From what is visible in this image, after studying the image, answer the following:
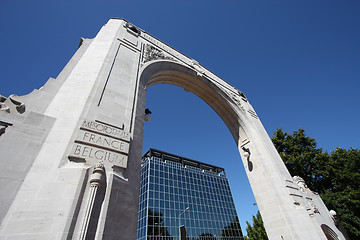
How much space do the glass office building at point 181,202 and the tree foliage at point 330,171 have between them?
16.9 metres

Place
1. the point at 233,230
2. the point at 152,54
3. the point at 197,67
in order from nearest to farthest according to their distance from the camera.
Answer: the point at 152,54 < the point at 197,67 < the point at 233,230

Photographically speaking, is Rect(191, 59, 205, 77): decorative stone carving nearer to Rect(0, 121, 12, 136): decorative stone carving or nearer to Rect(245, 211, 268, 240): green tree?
Rect(0, 121, 12, 136): decorative stone carving

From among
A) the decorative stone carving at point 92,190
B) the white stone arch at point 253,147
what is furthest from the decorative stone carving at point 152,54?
the decorative stone carving at point 92,190

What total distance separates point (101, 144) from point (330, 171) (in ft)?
60.4

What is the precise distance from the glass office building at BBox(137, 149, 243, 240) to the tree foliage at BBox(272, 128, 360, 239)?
666 inches

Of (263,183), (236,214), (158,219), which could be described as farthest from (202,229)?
(263,183)

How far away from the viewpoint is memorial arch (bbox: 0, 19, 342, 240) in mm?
2793

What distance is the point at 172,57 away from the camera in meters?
10.1

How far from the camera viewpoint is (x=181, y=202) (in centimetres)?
3209

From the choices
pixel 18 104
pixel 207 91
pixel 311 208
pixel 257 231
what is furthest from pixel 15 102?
pixel 257 231

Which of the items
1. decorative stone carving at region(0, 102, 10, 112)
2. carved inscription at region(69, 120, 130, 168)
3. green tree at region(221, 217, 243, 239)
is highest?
green tree at region(221, 217, 243, 239)

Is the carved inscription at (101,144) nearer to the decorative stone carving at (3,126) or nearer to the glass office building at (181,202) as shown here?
the decorative stone carving at (3,126)

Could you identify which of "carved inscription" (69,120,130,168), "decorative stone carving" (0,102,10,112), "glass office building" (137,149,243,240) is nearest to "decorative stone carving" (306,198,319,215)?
"carved inscription" (69,120,130,168)

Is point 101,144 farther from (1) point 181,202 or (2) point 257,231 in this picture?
(1) point 181,202
